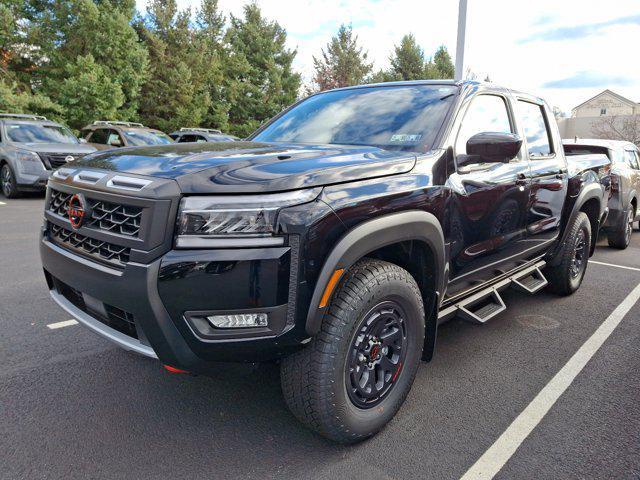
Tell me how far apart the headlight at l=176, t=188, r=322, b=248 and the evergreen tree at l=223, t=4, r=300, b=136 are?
2804cm

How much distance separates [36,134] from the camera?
11.0 metres

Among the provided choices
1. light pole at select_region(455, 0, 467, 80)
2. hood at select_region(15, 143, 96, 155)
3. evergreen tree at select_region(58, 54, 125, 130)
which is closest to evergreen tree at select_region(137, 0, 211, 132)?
evergreen tree at select_region(58, 54, 125, 130)

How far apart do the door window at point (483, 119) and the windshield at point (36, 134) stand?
1055 centimetres

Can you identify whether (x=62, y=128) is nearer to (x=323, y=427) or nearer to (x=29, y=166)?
(x=29, y=166)

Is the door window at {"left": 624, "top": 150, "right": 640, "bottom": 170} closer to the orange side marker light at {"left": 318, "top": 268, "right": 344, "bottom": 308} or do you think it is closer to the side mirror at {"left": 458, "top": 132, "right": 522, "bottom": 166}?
the side mirror at {"left": 458, "top": 132, "right": 522, "bottom": 166}

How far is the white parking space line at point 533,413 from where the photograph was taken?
2.27 meters

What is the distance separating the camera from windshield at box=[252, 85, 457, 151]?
2.93 meters

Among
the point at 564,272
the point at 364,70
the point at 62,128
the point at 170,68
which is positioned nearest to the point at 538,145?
the point at 564,272

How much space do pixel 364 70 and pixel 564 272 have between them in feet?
115

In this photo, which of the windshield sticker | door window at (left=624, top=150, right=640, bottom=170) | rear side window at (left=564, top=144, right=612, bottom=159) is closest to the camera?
the windshield sticker


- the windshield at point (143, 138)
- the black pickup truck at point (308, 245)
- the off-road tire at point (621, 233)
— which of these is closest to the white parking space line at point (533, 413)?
the black pickup truck at point (308, 245)

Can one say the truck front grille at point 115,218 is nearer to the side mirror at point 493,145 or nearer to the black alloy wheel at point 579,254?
the side mirror at point 493,145

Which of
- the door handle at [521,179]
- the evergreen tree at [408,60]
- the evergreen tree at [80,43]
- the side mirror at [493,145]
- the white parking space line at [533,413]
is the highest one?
the evergreen tree at [408,60]

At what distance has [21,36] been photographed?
1953 cm
